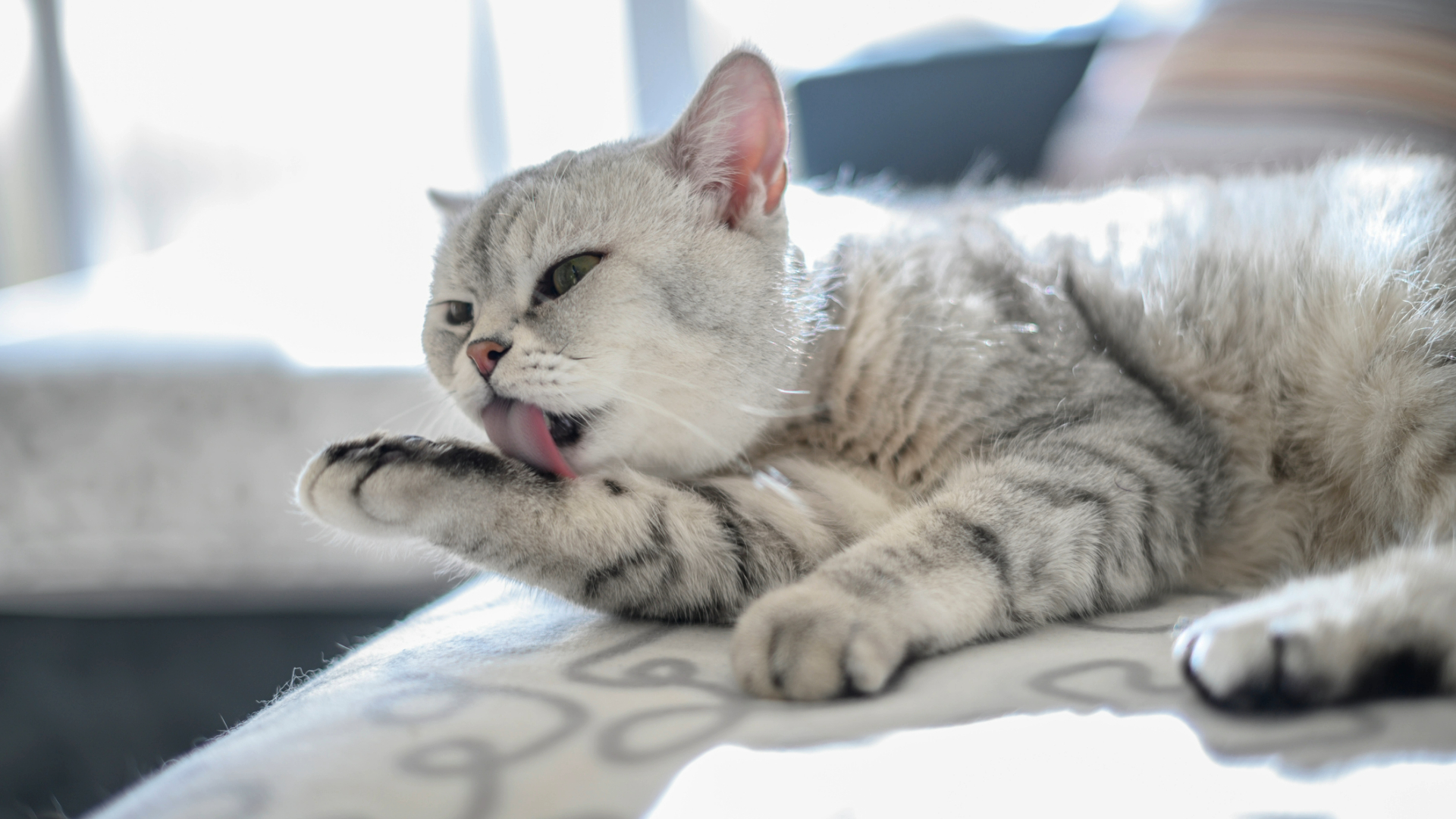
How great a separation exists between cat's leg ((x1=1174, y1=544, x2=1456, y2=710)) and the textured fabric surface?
2 cm

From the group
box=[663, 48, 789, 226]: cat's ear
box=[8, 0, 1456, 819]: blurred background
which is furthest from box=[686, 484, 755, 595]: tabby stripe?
box=[8, 0, 1456, 819]: blurred background

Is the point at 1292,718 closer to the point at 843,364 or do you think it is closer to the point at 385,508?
the point at 843,364

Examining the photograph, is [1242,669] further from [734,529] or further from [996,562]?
[734,529]

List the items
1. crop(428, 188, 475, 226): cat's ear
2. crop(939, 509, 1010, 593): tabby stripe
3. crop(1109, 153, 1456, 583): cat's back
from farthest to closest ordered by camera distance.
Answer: crop(428, 188, 475, 226): cat's ear → crop(1109, 153, 1456, 583): cat's back → crop(939, 509, 1010, 593): tabby stripe

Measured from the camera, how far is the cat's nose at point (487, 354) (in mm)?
897

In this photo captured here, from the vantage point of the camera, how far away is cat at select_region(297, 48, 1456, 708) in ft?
2.67

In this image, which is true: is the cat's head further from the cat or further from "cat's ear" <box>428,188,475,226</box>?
"cat's ear" <box>428,188,475,226</box>

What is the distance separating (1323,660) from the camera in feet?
1.78

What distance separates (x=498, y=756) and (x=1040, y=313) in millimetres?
775

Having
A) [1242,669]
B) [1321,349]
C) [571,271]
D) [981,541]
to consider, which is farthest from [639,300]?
[1321,349]

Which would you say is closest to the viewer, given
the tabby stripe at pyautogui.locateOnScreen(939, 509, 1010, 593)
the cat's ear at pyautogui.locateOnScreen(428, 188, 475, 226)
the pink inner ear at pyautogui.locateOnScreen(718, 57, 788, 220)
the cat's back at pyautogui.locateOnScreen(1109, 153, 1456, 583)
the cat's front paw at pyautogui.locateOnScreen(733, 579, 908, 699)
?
the cat's front paw at pyautogui.locateOnScreen(733, 579, 908, 699)

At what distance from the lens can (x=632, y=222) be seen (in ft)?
3.23

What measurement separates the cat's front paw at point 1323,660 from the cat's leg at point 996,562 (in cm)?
20

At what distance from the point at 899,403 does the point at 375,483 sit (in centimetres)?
55
